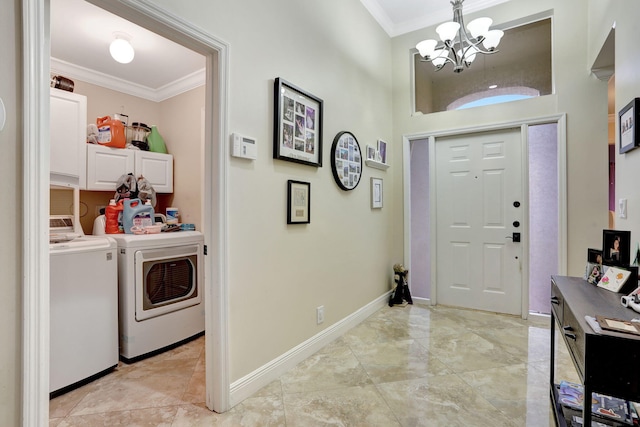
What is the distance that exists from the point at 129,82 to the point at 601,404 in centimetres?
484

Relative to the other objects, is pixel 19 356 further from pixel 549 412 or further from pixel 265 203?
pixel 549 412

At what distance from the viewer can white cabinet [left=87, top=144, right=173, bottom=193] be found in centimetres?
305

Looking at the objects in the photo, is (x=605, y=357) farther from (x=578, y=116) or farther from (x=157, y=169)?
(x=157, y=169)

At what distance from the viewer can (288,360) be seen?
7.37ft

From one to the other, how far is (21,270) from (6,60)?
72cm

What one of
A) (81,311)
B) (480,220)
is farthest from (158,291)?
(480,220)

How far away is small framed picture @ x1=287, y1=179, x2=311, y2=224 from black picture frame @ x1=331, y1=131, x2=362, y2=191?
454 mm

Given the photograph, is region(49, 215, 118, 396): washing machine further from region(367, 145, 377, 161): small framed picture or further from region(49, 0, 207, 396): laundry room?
region(367, 145, 377, 161): small framed picture

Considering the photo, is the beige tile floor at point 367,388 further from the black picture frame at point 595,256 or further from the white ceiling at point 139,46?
the white ceiling at point 139,46

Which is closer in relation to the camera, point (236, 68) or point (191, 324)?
point (236, 68)

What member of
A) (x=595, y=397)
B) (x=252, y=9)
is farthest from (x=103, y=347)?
(x=595, y=397)

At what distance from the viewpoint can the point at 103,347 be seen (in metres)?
2.19

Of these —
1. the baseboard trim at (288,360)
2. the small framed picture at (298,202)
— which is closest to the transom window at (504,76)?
the small framed picture at (298,202)

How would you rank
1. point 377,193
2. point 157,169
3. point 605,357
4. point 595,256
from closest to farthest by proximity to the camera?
1. point 605,357
2. point 595,256
3. point 377,193
4. point 157,169
